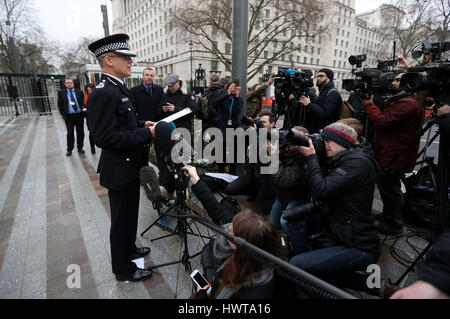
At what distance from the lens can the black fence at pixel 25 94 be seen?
1411cm

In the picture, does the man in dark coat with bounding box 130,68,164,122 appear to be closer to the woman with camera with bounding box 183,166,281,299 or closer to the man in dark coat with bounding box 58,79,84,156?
the man in dark coat with bounding box 58,79,84,156

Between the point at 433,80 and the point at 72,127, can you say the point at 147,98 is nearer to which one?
the point at 72,127

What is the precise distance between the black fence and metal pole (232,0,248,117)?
14.8m

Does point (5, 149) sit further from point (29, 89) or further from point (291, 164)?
point (29, 89)

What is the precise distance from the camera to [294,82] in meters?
3.46

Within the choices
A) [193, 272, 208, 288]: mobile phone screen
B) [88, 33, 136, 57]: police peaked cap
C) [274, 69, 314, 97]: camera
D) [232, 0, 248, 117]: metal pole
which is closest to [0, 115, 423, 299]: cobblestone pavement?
[193, 272, 208, 288]: mobile phone screen

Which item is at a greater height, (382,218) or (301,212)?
(301,212)

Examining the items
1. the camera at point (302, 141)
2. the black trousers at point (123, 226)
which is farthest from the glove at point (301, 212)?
the black trousers at point (123, 226)

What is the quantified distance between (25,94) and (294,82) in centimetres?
1775

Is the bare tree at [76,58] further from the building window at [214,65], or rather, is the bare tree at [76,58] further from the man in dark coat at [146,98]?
the man in dark coat at [146,98]

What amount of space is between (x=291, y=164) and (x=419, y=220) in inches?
79.5

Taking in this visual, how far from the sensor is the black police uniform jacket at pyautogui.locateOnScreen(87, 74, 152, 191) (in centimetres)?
177

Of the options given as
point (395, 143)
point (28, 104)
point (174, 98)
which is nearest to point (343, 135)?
point (395, 143)

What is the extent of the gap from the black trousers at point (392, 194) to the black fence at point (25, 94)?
17.1m
